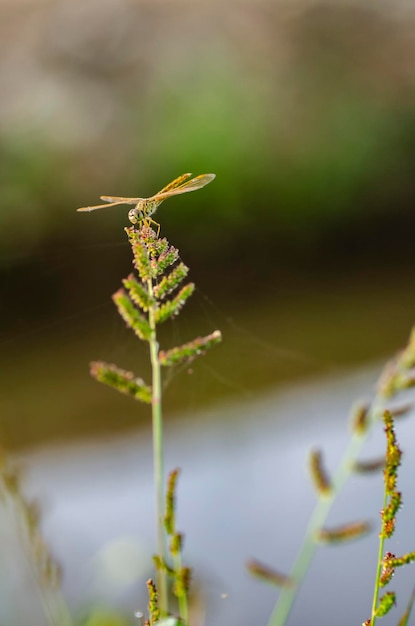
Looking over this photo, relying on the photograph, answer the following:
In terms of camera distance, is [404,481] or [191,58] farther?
[191,58]

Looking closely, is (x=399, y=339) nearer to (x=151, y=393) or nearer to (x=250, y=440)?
(x=250, y=440)

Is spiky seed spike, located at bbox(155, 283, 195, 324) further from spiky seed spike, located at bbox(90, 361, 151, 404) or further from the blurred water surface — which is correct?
the blurred water surface

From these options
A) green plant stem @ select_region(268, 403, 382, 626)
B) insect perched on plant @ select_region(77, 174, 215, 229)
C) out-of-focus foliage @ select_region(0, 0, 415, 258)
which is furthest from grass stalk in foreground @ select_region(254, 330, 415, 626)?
out-of-focus foliage @ select_region(0, 0, 415, 258)

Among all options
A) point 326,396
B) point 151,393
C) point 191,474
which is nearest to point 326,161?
point 326,396

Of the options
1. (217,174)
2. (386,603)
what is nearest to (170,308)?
(386,603)

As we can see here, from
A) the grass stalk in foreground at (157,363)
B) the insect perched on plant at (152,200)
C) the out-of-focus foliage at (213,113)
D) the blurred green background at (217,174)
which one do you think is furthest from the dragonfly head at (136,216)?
the out-of-focus foliage at (213,113)

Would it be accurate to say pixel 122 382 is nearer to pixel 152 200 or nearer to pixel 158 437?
pixel 158 437

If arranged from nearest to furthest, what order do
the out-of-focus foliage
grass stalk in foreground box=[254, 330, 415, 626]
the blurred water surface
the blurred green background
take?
grass stalk in foreground box=[254, 330, 415, 626] → the blurred water surface → the blurred green background → the out-of-focus foliage

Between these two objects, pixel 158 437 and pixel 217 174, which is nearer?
pixel 158 437
